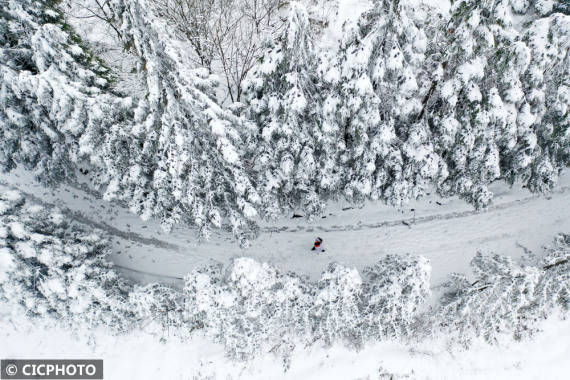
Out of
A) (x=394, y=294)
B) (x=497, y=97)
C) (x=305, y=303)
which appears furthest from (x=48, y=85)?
(x=497, y=97)

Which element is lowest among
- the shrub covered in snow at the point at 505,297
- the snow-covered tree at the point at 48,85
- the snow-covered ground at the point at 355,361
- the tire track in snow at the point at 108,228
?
the snow-covered ground at the point at 355,361

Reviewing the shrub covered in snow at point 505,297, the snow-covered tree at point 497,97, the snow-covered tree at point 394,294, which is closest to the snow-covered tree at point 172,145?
the snow-covered tree at point 394,294

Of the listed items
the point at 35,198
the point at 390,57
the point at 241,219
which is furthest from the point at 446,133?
the point at 35,198

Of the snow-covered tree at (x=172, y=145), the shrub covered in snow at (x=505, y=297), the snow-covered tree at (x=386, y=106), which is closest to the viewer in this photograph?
the snow-covered tree at (x=172, y=145)

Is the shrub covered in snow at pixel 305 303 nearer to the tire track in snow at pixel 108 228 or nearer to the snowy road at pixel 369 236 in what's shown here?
the snowy road at pixel 369 236

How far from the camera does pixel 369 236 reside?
1772 centimetres

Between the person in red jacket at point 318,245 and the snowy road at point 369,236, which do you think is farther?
the snowy road at point 369,236

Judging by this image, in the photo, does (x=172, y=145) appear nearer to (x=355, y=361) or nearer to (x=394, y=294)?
(x=394, y=294)

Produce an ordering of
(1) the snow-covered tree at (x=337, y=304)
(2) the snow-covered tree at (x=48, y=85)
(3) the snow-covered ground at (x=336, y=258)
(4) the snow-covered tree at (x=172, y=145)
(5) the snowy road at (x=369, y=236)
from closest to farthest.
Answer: (4) the snow-covered tree at (x=172, y=145), (2) the snow-covered tree at (x=48, y=85), (1) the snow-covered tree at (x=337, y=304), (3) the snow-covered ground at (x=336, y=258), (5) the snowy road at (x=369, y=236)

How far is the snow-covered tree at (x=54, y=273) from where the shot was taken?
42.6 feet

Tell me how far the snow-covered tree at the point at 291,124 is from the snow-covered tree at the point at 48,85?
16.4 feet

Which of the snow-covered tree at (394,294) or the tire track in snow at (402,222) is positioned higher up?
the tire track in snow at (402,222)

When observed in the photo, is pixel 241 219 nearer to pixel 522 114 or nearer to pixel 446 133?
pixel 446 133

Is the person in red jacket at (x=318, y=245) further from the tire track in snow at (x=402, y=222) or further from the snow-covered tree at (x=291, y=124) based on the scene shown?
the snow-covered tree at (x=291, y=124)
